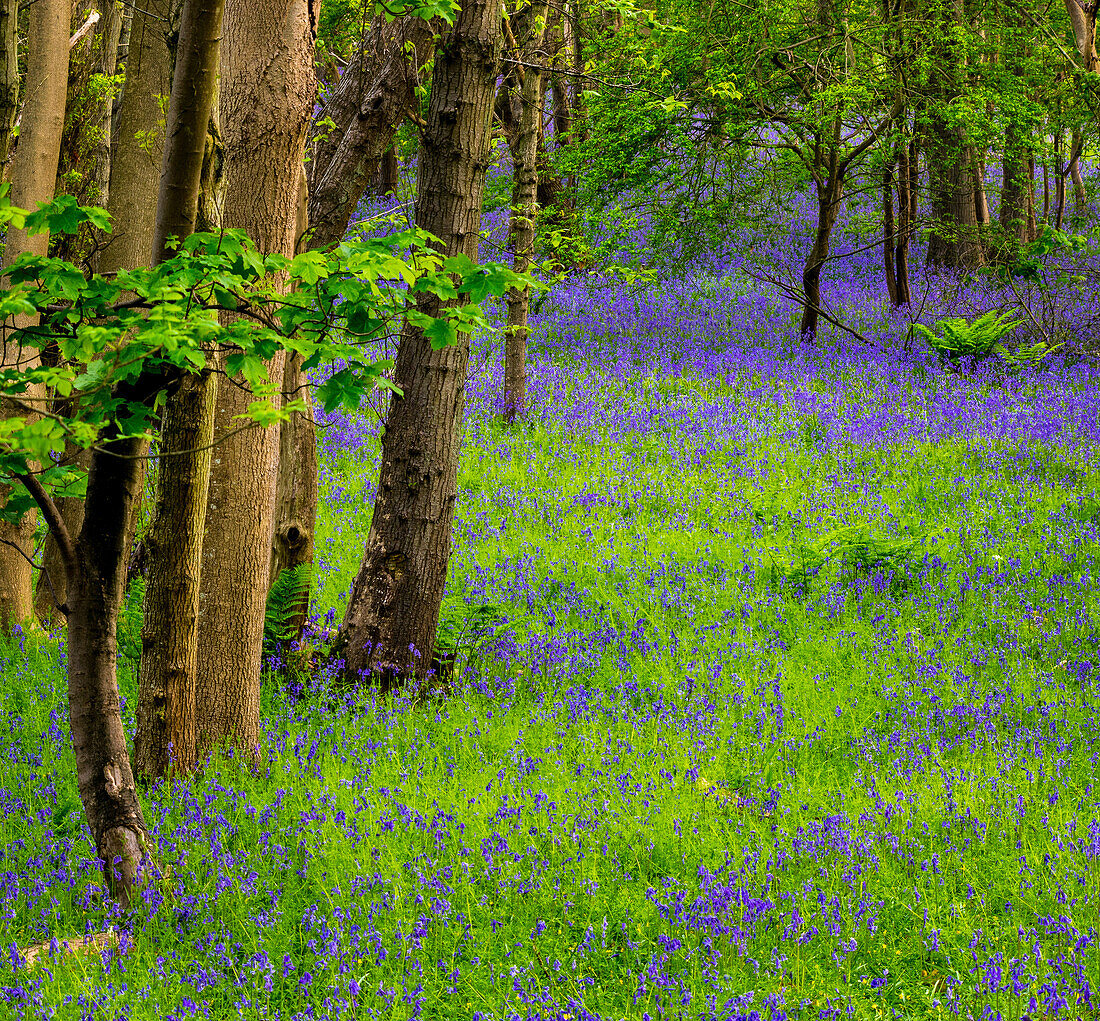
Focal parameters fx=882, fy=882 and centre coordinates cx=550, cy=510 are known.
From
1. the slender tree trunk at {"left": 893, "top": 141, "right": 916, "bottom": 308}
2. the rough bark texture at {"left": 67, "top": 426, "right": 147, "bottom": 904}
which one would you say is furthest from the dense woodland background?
the slender tree trunk at {"left": 893, "top": 141, "right": 916, "bottom": 308}

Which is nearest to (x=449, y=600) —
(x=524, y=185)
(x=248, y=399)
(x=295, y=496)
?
(x=295, y=496)

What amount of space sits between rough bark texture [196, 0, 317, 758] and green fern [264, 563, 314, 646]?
1.06 m

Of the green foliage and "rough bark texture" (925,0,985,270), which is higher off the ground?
"rough bark texture" (925,0,985,270)

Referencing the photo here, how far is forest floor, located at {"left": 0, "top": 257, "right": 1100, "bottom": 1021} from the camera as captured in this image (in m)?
3.22

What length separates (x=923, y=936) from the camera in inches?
134

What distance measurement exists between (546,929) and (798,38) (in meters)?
13.1

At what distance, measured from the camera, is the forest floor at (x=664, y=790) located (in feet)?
10.6

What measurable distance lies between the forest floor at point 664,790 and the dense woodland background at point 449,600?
0.09 feet

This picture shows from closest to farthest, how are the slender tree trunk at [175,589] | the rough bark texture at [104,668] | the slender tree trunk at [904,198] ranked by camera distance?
the rough bark texture at [104,668], the slender tree trunk at [175,589], the slender tree trunk at [904,198]

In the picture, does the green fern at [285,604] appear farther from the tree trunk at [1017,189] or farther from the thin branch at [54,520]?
the tree trunk at [1017,189]

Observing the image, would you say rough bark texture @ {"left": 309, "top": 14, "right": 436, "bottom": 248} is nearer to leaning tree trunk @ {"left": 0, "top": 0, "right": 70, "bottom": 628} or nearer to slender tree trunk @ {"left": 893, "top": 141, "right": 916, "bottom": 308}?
leaning tree trunk @ {"left": 0, "top": 0, "right": 70, "bottom": 628}

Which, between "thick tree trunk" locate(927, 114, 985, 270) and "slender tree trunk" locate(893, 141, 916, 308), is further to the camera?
"thick tree trunk" locate(927, 114, 985, 270)

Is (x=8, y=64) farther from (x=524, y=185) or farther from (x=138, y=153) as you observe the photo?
(x=524, y=185)

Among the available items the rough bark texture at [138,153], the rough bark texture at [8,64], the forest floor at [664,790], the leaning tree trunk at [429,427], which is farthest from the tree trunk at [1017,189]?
the rough bark texture at [8,64]
